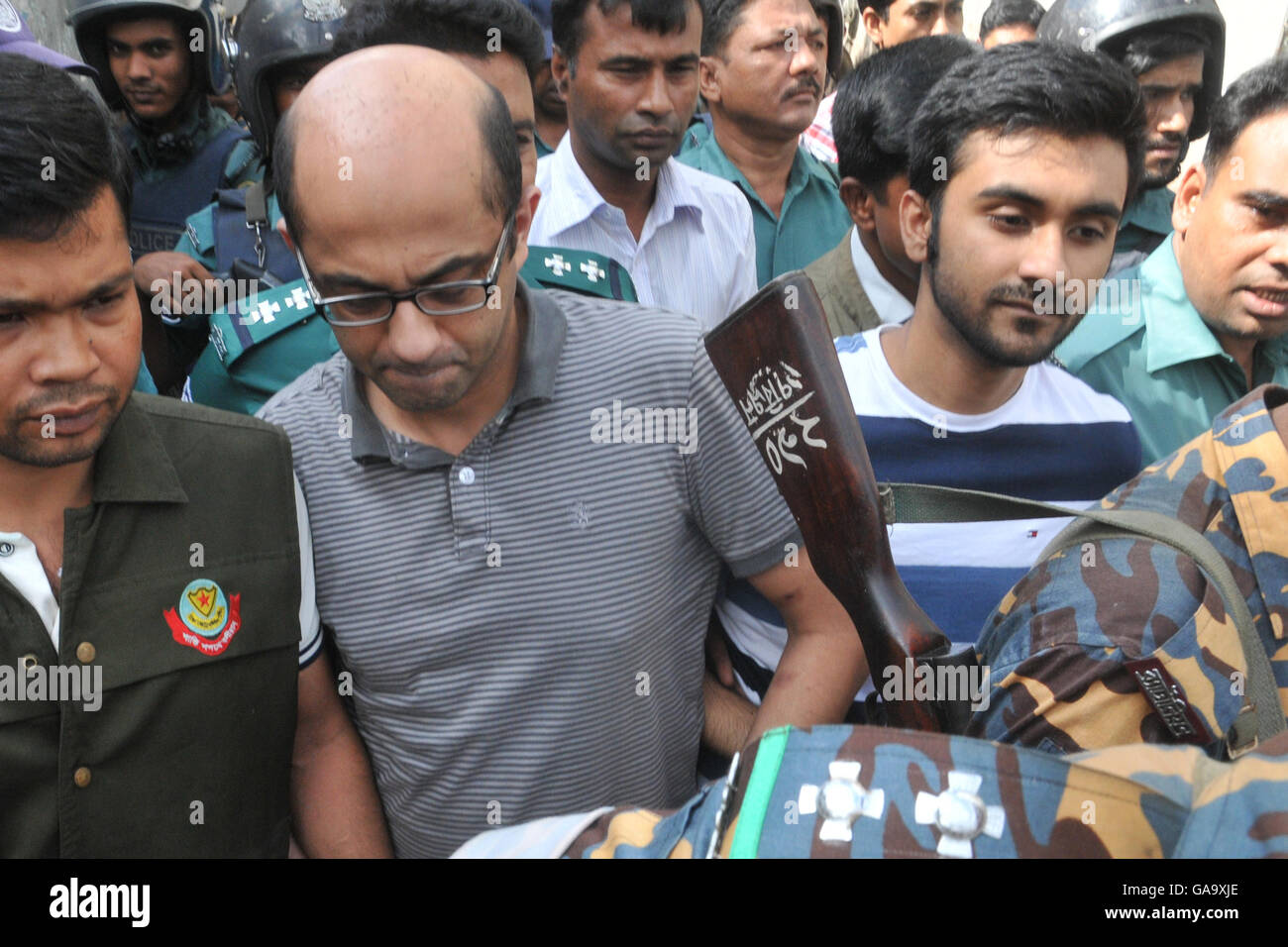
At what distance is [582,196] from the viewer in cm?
278

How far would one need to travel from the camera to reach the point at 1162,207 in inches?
138

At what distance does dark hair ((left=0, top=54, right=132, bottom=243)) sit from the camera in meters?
1.26

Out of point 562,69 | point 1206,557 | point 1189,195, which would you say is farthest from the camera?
point 562,69

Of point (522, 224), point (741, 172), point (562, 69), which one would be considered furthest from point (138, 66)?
point (522, 224)

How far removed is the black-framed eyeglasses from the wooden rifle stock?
0.33m

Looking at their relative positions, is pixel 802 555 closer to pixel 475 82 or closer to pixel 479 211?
pixel 479 211

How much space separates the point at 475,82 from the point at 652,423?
0.55 meters

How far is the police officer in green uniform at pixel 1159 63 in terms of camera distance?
3.37 m

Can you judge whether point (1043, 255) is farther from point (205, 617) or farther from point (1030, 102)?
point (205, 617)

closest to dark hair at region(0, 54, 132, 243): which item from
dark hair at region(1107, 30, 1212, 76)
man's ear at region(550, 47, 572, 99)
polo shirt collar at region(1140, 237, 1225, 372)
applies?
man's ear at region(550, 47, 572, 99)

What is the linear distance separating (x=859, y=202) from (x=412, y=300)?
159 centimetres

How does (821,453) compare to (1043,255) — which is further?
(1043,255)

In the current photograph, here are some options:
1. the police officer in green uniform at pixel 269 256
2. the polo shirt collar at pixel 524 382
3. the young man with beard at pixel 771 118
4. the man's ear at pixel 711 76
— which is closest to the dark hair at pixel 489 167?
the polo shirt collar at pixel 524 382

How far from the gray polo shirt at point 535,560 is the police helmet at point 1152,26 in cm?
247
